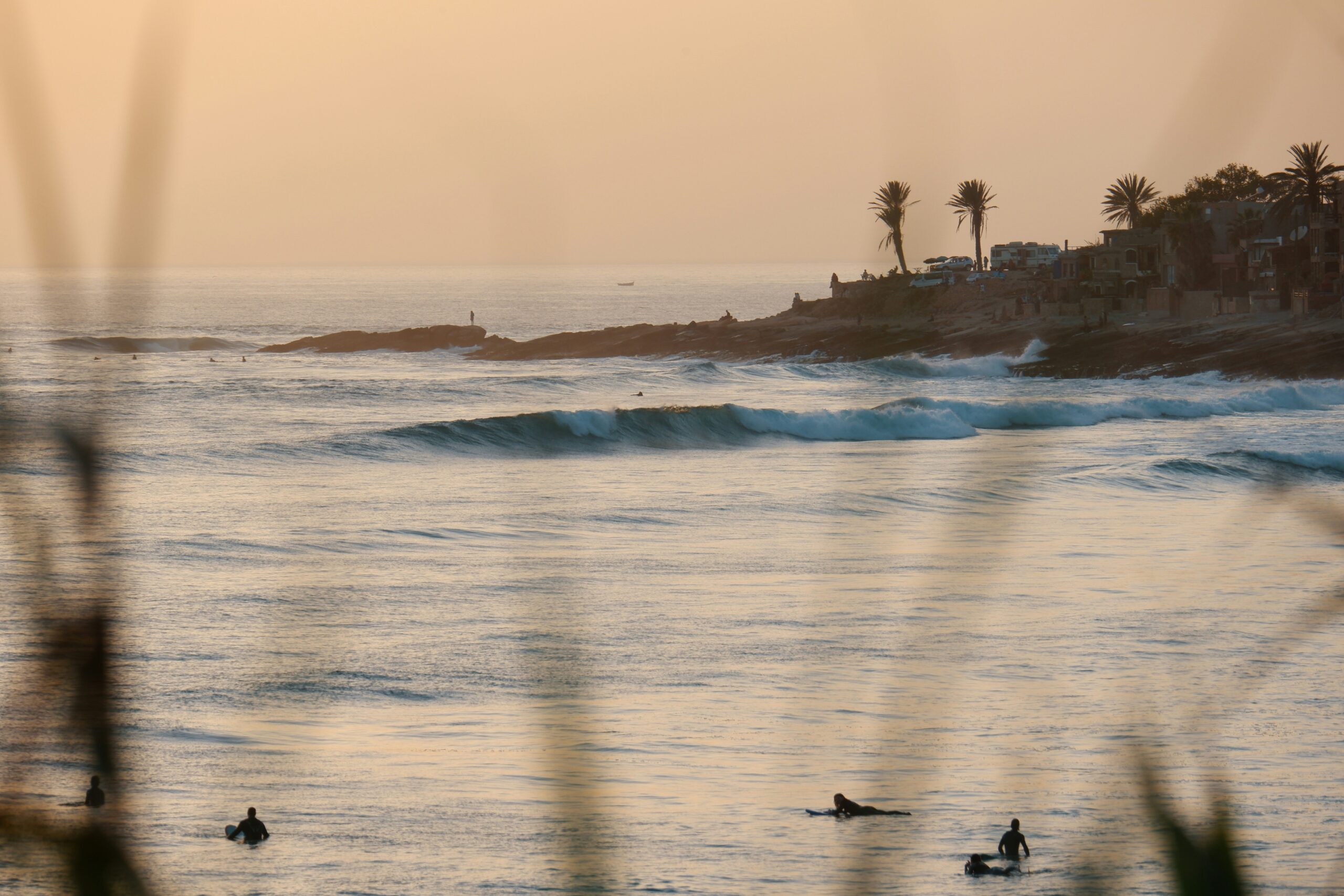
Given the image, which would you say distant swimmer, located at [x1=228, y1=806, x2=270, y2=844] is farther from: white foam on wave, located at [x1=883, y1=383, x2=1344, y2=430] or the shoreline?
the shoreline

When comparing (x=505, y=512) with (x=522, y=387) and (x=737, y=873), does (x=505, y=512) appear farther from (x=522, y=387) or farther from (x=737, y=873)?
(x=522, y=387)

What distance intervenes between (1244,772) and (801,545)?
14651 millimetres

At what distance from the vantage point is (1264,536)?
93.2 ft

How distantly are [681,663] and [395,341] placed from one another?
94783 millimetres

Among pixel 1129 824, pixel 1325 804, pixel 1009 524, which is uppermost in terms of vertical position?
pixel 1009 524

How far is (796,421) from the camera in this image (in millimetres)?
58875

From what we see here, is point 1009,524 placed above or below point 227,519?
above

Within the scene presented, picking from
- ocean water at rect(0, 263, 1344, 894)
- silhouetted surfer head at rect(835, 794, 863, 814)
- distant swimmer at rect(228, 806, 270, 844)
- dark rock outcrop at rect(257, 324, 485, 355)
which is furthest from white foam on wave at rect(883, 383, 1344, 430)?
dark rock outcrop at rect(257, 324, 485, 355)

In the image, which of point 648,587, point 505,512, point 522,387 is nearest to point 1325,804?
point 648,587

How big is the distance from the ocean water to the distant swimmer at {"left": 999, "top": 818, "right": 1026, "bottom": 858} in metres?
0.15

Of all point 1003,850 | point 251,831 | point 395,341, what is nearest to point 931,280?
point 395,341

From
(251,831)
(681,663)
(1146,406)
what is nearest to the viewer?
(251,831)

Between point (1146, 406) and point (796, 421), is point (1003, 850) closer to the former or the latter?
point (796, 421)

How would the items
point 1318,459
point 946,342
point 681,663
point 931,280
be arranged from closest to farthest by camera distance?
1. point 681,663
2. point 1318,459
3. point 946,342
4. point 931,280
